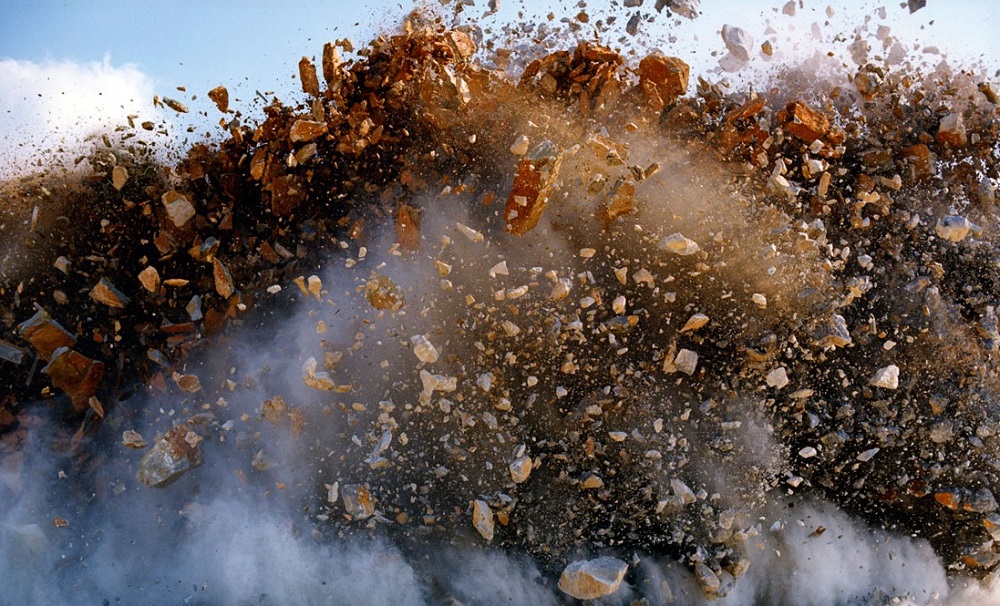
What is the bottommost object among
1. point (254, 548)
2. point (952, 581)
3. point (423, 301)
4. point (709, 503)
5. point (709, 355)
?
point (952, 581)

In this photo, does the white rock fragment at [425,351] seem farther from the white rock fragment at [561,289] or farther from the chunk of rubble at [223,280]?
the chunk of rubble at [223,280]

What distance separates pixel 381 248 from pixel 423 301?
201 mm

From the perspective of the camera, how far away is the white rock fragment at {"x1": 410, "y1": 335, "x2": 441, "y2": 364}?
1718mm

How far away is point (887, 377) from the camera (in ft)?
5.80

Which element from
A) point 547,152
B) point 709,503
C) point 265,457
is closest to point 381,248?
point 547,152

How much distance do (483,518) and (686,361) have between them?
686 mm

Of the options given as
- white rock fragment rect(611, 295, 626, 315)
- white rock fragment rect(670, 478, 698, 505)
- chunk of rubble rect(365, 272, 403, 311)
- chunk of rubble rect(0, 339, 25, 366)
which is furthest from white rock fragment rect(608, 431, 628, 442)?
chunk of rubble rect(0, 339, 25, 366)

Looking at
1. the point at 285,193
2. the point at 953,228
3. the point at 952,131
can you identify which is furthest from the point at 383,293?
the point at 952,131

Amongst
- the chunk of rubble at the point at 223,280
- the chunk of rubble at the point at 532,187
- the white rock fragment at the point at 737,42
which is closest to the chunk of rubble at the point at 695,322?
the chunk of rubble at the point at 532,187

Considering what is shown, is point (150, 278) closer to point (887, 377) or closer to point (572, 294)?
point (572, 294)

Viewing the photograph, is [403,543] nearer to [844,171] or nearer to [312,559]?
[312,559]

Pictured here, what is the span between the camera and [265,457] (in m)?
1.80

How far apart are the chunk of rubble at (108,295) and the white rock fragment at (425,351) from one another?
898 millimetres

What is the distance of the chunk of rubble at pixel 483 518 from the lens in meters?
1.72
